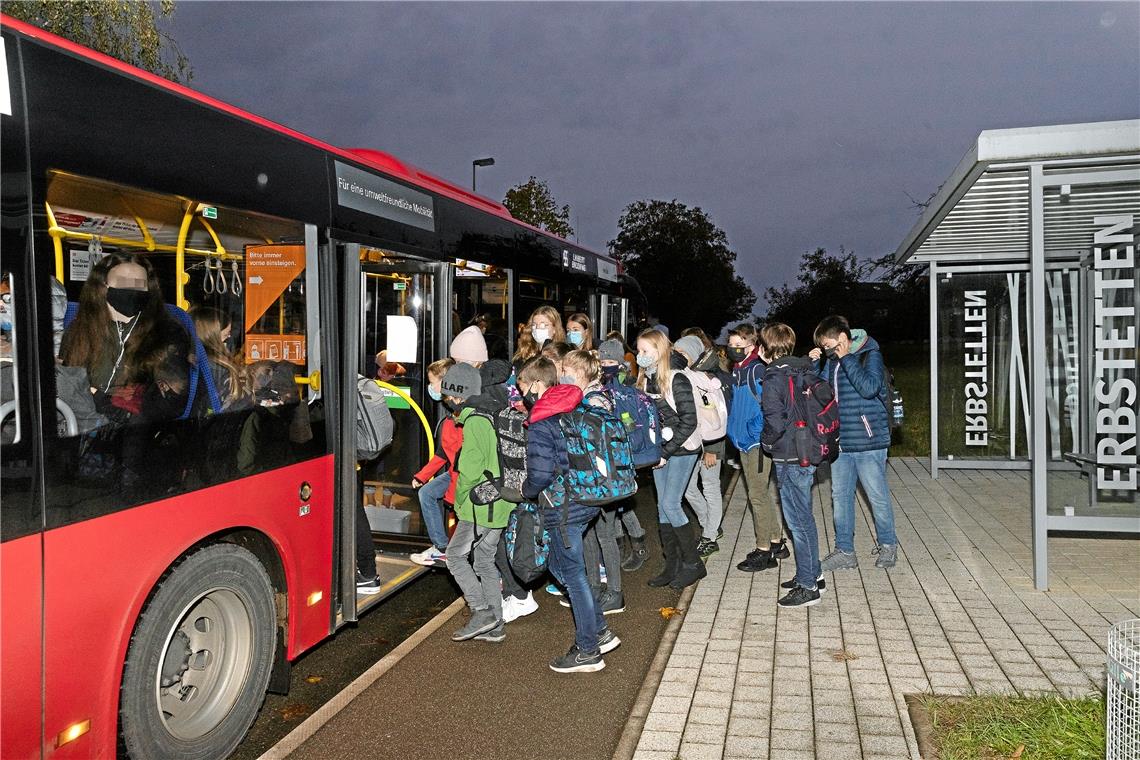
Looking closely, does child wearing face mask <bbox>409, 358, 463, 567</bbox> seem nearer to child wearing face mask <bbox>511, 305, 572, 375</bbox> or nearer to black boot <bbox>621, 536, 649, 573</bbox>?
child wearing face mask <bbox>511, 305, 572, 375</bbox>

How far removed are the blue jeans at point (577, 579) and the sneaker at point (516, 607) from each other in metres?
1.08

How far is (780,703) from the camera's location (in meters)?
4.68

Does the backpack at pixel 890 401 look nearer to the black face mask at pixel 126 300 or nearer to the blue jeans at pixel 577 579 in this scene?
the blue jeans at pixel 577 579

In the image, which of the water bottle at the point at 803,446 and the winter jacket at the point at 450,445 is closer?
the winter jacket at the point at 450,445

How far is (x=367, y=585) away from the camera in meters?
6.11

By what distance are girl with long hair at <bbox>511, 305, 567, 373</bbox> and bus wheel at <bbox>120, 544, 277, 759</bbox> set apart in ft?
10.7

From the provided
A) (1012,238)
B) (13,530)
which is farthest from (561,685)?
(1012,238)

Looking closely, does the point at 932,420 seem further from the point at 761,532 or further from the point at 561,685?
the point at 561,685

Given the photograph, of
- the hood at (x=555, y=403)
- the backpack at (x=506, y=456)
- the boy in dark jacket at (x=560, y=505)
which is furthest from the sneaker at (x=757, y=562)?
the hood at (x=555, y=403)

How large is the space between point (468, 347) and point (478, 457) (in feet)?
2.48

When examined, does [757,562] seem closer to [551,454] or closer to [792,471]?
[792,471]

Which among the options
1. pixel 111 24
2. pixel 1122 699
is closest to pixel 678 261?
pixel 111 24

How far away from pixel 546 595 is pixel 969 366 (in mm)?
7496

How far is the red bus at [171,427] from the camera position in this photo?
313 cm
